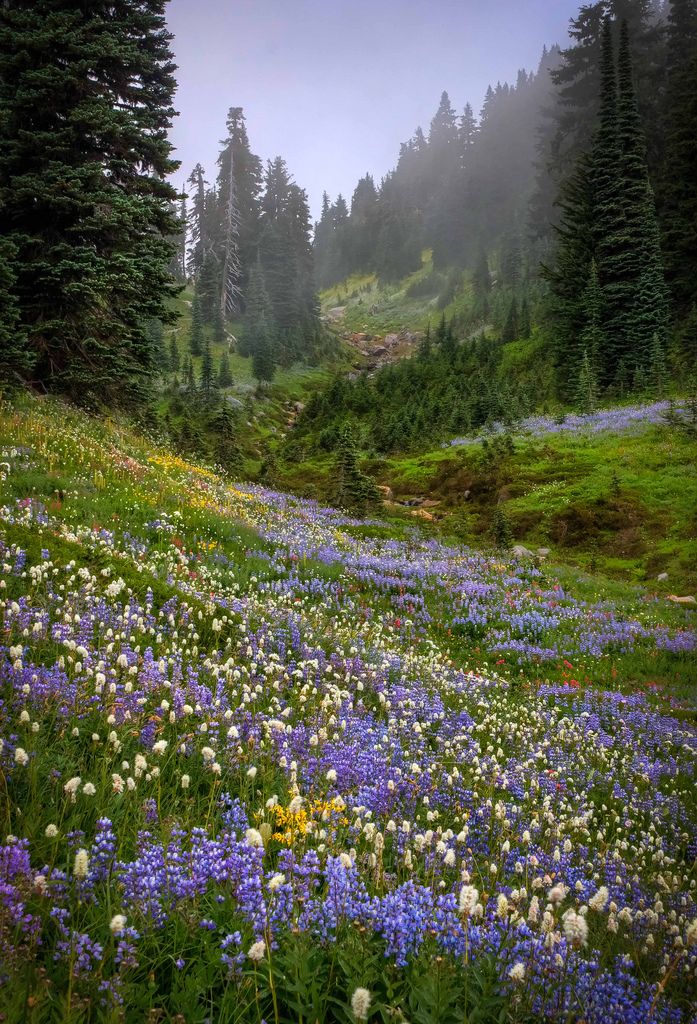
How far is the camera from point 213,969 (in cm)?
208

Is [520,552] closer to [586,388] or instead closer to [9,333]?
[9,333]

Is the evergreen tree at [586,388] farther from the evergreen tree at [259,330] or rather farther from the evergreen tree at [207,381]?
the evergreen tree at [259,330]

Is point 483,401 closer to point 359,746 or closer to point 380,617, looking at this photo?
point 380,617

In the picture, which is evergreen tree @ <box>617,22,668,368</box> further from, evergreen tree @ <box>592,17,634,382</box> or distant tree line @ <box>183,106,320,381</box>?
distant tree line @ <box>183,106,320,381</box>

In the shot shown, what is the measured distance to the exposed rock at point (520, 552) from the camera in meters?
17.1

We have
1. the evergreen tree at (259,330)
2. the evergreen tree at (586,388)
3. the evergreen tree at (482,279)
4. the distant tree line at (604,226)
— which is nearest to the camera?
the evergreen tree at (586,388)

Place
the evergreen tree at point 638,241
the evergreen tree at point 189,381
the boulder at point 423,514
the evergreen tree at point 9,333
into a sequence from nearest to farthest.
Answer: the evergreen tree at point 9,333 → the boulder at point 423,514 → the evergreen tree at point 638,241 → the evergreen tree at point 189,381

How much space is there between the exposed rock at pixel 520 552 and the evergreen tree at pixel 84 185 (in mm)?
12685

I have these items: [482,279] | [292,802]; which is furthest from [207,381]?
[482,279]

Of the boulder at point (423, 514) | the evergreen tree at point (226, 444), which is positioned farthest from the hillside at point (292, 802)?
the evergreen tree at point (226, 444)

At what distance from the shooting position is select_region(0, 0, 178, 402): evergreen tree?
13.2m

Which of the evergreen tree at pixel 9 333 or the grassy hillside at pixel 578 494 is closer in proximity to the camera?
the evergreen tree at pixel 9 333

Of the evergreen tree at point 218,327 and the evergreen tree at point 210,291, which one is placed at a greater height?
the evergreen tree at point 210,291

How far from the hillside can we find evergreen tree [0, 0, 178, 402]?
6066 millimetres
